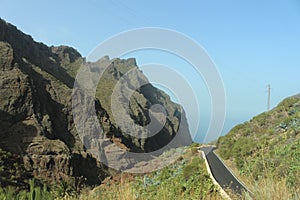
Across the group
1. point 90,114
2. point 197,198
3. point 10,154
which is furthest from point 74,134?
point 197,198

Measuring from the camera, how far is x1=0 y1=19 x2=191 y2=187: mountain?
42.5 meters

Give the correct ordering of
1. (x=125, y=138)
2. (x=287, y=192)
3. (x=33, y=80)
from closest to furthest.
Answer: (x=287, y=192)
(x=33, y=80)
(x=125, y=138)

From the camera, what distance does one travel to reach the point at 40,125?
48.3 meters

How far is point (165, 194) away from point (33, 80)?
5109 cm

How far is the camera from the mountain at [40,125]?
139 feet

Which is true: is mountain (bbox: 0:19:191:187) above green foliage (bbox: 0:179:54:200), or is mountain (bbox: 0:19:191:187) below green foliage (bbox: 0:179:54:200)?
above

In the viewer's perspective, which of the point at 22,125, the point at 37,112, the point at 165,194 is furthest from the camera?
the point at 37,112

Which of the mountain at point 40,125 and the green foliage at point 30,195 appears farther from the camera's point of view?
the mountain at point 40,125

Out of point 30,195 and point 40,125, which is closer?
point 30,195

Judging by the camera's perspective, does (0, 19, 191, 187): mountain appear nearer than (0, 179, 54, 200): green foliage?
No

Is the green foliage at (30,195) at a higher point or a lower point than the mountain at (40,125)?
lower

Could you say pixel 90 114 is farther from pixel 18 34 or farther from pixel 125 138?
pixel 18 34

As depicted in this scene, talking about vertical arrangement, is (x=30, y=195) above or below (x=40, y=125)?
below

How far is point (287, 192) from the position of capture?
Answer: 498 cm
